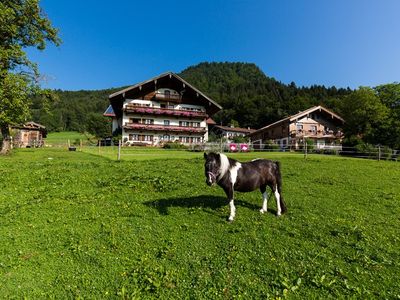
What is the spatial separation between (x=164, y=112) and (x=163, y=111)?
27 centimetres

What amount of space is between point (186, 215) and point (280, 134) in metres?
61.8

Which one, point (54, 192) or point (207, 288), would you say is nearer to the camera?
point (207, 288)

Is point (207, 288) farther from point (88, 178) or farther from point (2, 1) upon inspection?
point (2, 1)

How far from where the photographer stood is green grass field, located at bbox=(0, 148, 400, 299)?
4.97 m

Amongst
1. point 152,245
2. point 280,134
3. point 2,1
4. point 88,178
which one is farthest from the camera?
point 280,134

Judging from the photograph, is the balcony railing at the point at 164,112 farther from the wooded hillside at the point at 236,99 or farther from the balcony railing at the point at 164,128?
the wooded hillside at the point at 236,99

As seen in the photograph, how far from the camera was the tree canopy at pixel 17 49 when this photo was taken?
2269cm

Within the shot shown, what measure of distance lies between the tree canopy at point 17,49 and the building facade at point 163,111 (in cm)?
2362

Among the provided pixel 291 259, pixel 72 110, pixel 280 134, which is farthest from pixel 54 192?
pixel 72 110

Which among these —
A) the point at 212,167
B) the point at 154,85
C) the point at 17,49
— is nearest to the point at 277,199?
the point at 212,167

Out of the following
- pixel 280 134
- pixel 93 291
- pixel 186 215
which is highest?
pixel 280 134

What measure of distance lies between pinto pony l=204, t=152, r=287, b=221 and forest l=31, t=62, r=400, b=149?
46.1m

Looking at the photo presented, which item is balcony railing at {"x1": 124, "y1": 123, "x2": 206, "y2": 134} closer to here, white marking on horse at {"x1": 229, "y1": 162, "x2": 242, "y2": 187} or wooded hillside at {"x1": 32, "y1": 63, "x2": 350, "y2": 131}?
white marking on horse at {"x1": 229, "y1": 162, "x2": 242, "y2": 187}

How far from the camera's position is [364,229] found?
286 inches
